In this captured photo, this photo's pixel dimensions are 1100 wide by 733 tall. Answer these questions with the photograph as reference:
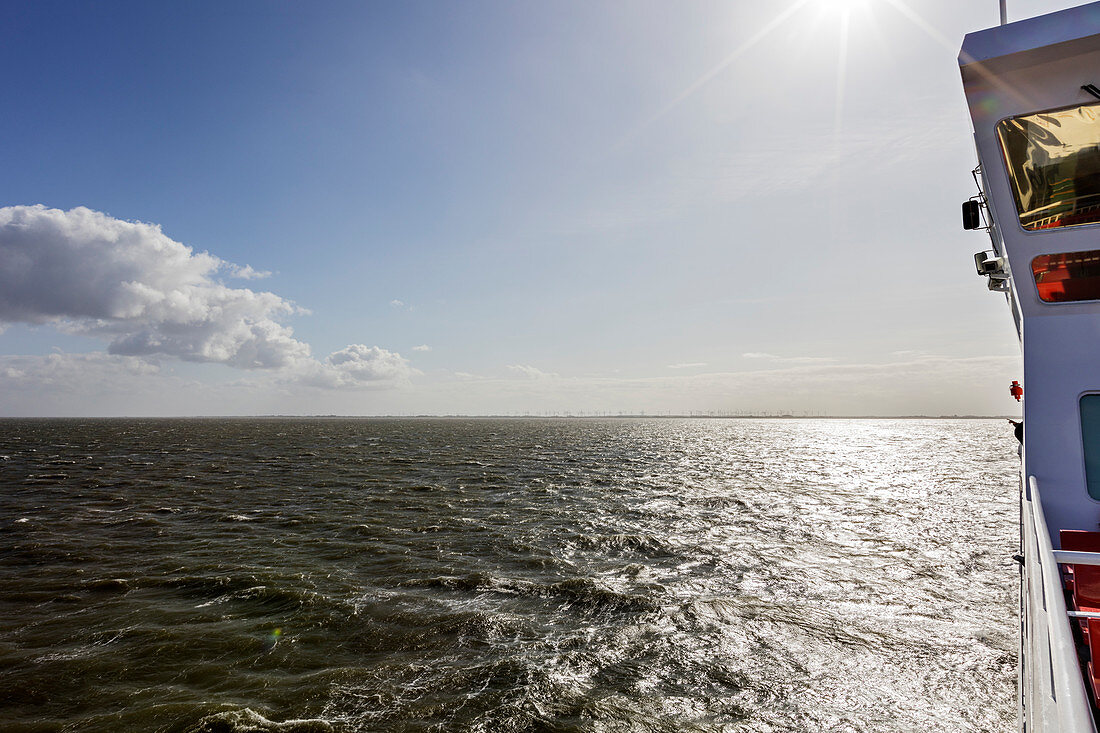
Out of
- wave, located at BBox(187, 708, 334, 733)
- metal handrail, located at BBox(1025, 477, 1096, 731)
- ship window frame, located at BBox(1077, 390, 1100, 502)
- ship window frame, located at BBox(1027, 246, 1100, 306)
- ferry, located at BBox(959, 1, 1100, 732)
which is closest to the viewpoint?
metal handrail, located at BBox(1025, 477, 1096, 731)

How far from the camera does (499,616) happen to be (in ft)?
38.2

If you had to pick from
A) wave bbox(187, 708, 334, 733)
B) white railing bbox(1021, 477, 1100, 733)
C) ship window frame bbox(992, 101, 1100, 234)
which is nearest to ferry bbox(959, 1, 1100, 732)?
ship window frame bbox(992, 101, 1100, 234)

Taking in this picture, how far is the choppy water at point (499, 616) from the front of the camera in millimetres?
8250

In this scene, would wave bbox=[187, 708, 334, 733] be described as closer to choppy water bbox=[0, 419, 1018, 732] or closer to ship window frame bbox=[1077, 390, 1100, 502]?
choppy water bbox=[0, 419, 1018, 732]

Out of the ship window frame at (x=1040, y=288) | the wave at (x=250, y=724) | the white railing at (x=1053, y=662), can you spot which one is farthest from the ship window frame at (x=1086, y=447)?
the wave at (x=250, y=724)

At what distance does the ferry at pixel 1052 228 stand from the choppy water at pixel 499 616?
3.98m

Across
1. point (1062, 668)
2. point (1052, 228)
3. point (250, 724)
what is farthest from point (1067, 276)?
point (250, 724)

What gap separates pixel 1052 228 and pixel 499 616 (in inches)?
517

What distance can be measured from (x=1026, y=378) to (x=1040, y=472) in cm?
168

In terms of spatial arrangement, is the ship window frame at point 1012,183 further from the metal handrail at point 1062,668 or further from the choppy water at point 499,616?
the choppy water at point 499,616

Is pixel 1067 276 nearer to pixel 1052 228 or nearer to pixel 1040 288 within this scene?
pixel 1040 288

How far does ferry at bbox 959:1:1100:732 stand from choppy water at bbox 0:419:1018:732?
3.98 metres

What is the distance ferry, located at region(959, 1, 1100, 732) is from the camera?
7.62 m

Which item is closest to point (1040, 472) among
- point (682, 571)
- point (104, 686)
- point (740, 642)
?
point (740, 642)
